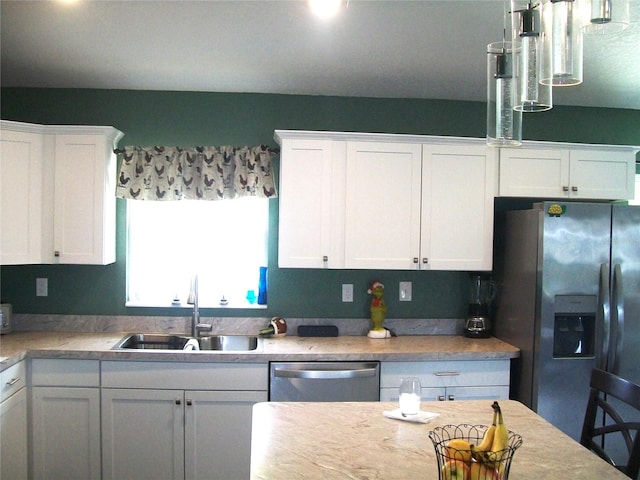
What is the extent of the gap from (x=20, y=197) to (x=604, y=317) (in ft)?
11.2

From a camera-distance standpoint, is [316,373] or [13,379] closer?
[13,379]

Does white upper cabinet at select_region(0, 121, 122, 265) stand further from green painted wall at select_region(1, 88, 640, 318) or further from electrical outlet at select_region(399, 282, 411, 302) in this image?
electrical outlet at select_region(399, 282, 411, 302)

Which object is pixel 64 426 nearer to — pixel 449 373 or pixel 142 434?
pixel 142 434

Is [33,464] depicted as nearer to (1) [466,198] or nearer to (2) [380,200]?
(2) [380,200]

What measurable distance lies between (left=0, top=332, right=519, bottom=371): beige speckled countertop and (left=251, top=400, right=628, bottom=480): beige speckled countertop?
96 cm

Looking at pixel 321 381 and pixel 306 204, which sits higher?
pixel 306 204

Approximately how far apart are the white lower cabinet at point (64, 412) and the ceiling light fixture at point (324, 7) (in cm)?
217

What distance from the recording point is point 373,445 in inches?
65.9

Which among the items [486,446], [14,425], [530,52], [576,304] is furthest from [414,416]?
[14,425]

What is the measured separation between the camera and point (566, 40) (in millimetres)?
1184

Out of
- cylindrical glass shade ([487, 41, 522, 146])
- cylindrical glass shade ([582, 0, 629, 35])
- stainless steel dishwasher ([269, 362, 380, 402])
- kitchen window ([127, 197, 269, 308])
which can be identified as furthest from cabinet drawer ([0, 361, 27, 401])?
cylindrical glass shade ([582, 0, 629, 35])

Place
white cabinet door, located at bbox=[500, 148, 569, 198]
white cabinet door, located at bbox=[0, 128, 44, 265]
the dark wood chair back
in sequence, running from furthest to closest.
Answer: white cabinet door, located at bbox=[500, 148, 569, 198] < white cabinet door, located at bbox=[0, 128, 44, 265] < the dark wood chair back

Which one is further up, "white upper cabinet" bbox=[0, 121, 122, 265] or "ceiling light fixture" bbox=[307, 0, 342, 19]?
"ceiling light fixture" bbox=[307, 0, 342, 19]

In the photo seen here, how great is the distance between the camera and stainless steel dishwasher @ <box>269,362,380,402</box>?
2998 millimetres
